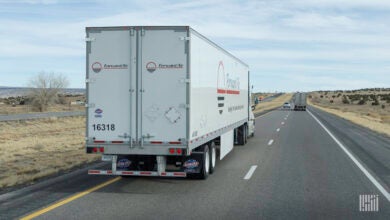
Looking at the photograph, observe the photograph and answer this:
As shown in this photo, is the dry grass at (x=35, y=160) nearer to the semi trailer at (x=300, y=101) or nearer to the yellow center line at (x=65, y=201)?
the yellow center line at (x=65, y=201)

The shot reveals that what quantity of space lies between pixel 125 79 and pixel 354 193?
17.0 feet

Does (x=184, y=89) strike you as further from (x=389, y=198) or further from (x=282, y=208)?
(x=389, y=198)

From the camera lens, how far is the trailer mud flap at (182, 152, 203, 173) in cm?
1034

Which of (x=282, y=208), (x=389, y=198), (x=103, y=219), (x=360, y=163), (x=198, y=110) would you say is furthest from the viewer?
(x=360, y=163)

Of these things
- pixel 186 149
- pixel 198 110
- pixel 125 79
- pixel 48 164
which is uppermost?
pixel 125 79

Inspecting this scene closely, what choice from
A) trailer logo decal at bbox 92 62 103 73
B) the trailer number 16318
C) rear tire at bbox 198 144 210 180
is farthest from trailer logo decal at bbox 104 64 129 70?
rear tire at bbox 198 144 210 180

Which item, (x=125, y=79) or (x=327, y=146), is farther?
(x=327, y=146)

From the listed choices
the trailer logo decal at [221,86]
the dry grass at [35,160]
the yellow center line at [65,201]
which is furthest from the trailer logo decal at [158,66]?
the dry grass at [35,160]

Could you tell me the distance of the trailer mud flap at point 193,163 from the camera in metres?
10.3

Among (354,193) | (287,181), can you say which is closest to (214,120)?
(287,181)

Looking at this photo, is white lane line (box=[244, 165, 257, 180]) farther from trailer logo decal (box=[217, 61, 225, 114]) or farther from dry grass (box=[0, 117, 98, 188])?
dry grass (box=[0, 117, 98, 188])

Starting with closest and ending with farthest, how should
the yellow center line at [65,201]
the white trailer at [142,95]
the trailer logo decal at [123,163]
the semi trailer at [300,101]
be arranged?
the yellow center line at [65,201]
the white trailer at [142,95]
the trailer logo decal at [123,163]
the semi trailer at [300,101]

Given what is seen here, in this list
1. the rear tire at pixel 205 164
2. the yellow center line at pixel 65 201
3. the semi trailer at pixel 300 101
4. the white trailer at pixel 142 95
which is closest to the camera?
the yellow center line at pixel 65 201

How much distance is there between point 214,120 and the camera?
475 inches
